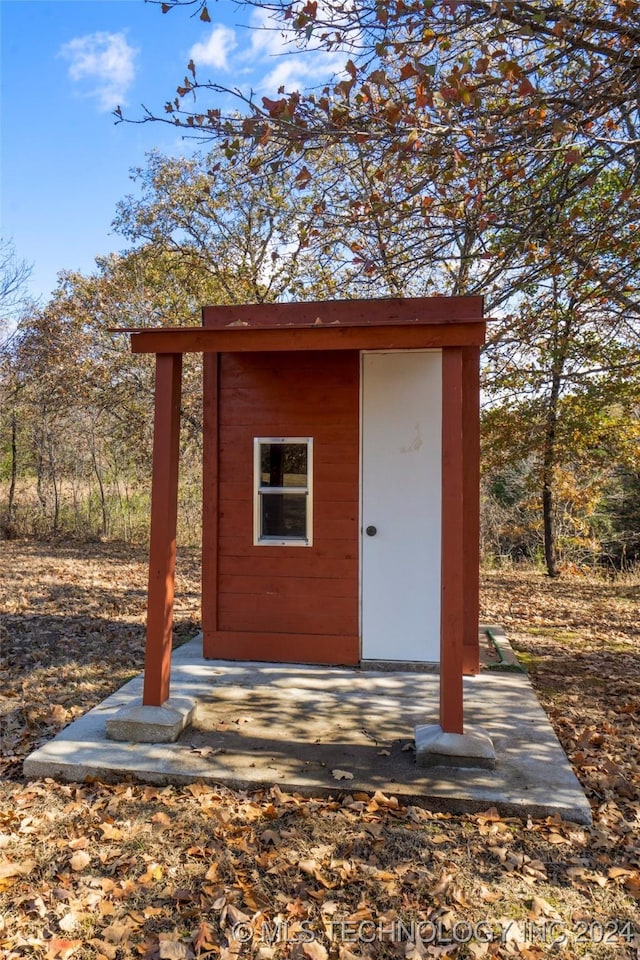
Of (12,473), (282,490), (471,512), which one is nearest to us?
(471,512)

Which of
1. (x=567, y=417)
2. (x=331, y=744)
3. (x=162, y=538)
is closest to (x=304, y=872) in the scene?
(x=331, y=744)

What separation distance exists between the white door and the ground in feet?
4.80

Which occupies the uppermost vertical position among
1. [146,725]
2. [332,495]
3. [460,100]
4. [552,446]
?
[460,100]

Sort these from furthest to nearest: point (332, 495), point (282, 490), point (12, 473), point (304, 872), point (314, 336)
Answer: point (12, 473), point (282, 490), point (332, 495), point (314, 336), point (304, 872)

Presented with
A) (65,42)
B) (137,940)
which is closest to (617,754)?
(137,940)

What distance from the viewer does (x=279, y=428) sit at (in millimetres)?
5340

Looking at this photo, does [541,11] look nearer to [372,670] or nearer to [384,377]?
[384,377]

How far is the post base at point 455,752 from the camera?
3.49 metres

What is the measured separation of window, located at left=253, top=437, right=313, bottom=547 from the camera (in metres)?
5.29

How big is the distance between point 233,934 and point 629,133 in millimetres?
7315

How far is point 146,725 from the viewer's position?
12.4 feet

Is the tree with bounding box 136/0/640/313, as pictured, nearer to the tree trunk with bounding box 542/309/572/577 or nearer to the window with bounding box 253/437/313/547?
the window with bounding box 253/437/313/547

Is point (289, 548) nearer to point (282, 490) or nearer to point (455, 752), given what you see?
point (282, 490)

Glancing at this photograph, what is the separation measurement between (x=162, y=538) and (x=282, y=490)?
1631 mm
